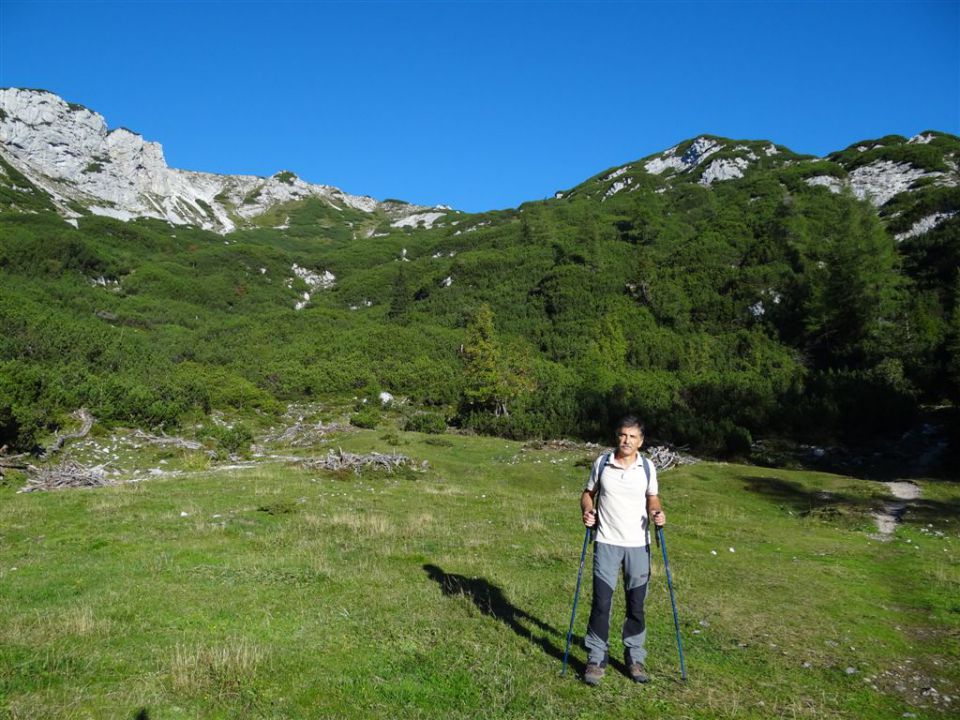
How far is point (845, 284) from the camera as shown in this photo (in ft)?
157

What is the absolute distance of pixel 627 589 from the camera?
6816 millimetres

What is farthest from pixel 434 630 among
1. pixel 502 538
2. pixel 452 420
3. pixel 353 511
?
pixel 452 420

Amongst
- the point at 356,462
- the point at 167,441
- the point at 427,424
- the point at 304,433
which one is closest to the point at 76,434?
the point at 167,441

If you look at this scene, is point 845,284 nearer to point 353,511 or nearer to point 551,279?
point 551,279

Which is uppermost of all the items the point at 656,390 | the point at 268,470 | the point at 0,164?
the point at 0,164

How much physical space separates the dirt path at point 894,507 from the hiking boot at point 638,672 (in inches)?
509

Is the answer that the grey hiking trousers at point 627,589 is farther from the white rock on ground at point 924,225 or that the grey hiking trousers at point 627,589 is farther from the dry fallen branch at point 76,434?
the white rock on ground at point 924,225

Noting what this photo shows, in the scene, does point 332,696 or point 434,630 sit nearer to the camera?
point 332,696

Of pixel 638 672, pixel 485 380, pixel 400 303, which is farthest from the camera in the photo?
pixel 400 303

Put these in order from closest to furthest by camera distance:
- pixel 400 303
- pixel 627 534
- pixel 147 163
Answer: pixel 627 534, pixel 400 303, pixel 147 163

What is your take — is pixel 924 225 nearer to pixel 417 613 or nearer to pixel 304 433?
pixel 304 433

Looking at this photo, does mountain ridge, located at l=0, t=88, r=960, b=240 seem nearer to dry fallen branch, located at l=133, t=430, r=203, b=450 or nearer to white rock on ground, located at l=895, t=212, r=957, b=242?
white rock on ground, located at l=895, t=212, r=957, b=242

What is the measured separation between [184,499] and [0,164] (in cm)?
14903

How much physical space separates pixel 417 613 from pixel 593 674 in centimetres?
307
